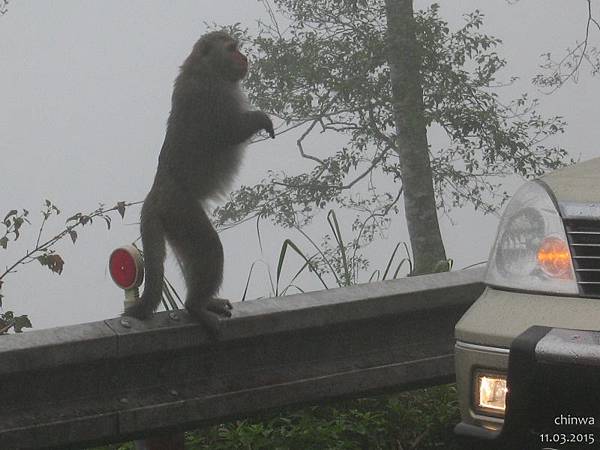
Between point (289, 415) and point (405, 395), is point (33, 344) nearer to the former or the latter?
point (289, 415)

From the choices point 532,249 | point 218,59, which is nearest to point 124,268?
point 532,249

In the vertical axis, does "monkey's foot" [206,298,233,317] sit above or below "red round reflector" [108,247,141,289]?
below

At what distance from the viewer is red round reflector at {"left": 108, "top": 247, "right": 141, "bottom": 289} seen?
3.73 m

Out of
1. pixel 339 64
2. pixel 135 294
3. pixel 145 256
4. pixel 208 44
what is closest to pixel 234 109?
pixel 208 44

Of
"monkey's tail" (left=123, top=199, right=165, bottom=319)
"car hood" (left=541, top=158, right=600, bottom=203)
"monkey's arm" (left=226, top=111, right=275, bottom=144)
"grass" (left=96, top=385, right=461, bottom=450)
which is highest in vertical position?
"monkey's arm" (left=226, top=111, right=275, bottom=144)

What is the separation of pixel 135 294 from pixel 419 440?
4.45 feet

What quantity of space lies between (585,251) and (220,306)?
168cm

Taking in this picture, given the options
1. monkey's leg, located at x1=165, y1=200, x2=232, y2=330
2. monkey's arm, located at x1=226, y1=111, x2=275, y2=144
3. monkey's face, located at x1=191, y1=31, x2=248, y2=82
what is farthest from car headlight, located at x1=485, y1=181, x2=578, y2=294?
monkey's face, located at x1=191, y1=31, x2=248, y2=82

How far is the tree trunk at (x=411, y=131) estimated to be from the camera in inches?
444

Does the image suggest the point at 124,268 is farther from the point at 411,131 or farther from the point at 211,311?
the point at 411,131

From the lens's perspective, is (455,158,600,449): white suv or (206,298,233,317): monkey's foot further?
(206,298,233,317): monkey's foot

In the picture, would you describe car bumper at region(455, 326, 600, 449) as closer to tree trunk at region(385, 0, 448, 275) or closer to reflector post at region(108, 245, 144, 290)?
reflector post at region(108, 245, 144, 290)

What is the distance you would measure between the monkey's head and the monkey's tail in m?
0.88

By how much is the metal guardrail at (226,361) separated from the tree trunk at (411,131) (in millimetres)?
6846
